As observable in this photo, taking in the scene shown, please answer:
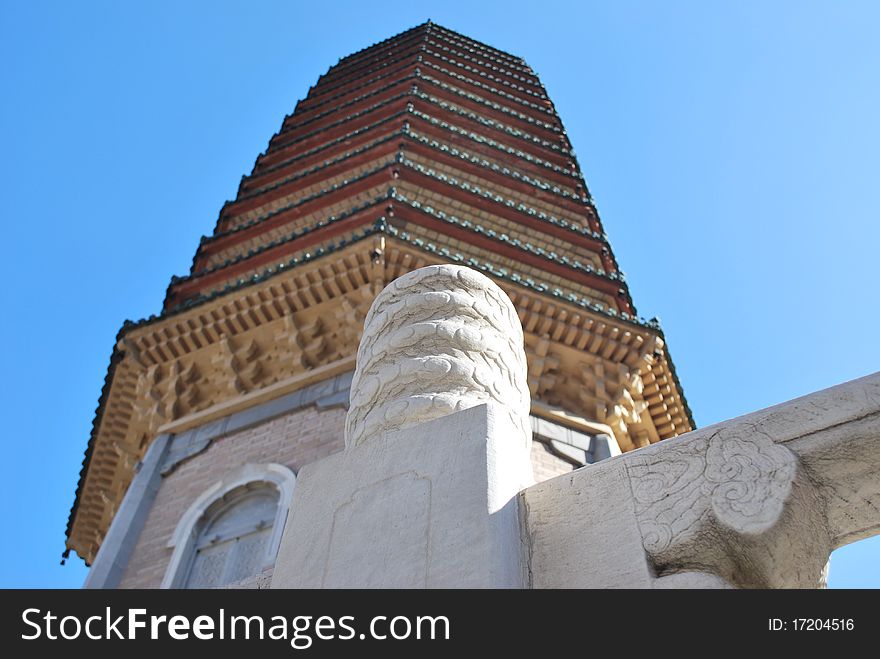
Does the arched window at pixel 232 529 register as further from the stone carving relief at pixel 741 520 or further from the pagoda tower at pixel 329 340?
the stone carving relief at pixel 741 520

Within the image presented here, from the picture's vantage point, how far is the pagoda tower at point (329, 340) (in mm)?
8375

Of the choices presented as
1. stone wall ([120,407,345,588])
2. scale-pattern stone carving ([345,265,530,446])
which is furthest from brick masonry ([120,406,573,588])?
scale-pattern stone carving ([345,265,530,446])

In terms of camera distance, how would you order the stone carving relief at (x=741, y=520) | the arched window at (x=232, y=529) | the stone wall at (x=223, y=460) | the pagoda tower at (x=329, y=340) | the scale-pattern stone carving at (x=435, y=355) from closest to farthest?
the stone carving relief at (x=741, y=520)
the scale-pattern stone carving at (x=435, y=355)
the arched window at (x=232, y=529)
the stone wall at (x=223, y=460)
the pagoda tower at (x=329, y=340)

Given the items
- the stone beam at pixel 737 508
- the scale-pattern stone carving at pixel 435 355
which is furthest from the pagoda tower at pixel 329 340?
the stone beam at pixel 737 508

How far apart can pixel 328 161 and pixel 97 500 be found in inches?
232

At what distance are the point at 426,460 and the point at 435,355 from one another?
0.55 m

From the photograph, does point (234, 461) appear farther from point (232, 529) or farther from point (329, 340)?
point (329, 340)

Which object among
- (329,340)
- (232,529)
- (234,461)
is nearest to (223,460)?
(234,461)

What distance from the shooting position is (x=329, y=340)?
9.24 meters

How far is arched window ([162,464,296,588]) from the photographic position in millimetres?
7105

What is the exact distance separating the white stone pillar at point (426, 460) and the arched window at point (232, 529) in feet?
13.4

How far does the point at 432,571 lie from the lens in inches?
80.7
